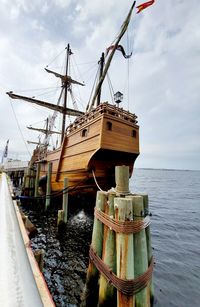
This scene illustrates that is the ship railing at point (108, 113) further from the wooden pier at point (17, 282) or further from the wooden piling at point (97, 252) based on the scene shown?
the wooden pier at point (17, 282)

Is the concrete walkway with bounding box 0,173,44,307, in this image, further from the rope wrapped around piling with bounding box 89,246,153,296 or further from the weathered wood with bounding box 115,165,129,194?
the weathered wood with bounding box 115,165,129,194

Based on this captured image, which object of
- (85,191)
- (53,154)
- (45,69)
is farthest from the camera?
(45,69)

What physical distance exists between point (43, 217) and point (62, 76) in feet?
52.3

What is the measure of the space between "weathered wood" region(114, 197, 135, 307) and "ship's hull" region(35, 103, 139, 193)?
509cm

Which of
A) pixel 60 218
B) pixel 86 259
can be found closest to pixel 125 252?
pixel 86 259

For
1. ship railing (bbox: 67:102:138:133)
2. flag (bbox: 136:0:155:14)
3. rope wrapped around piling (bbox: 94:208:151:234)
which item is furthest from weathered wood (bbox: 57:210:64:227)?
flag (bbox: 136:0:155:14)

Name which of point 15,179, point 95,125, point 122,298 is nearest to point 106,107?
point 95,125

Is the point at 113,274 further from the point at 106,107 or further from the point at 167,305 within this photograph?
the point at 106,107

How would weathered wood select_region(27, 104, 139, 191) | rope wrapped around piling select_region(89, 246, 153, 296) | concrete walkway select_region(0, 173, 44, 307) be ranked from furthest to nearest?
1. weathered wood select_region(27, 104, 139, 191)
2. rope wrapped around piling select_region(89, 246, 153, 296)
3. concrete walkway select_region(0, 173, 44, 307)

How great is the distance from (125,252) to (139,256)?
29 cm

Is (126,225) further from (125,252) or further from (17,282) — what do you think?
(17,282)

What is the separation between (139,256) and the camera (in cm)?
229

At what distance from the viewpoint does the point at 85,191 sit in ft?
29.3

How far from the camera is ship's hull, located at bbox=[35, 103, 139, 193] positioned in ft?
24.7
